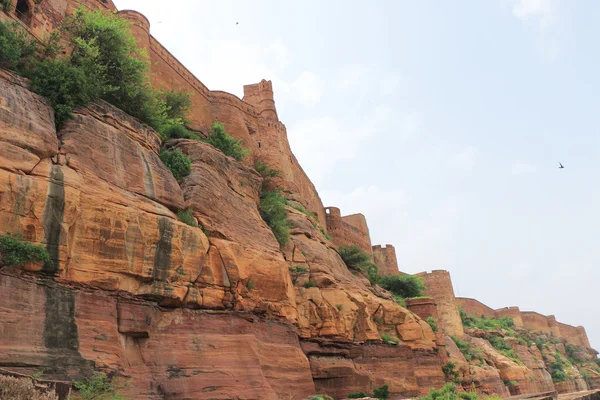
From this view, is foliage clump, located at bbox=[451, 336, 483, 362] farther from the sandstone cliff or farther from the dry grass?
the dry grass

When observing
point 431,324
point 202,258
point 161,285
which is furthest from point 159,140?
point 431,324

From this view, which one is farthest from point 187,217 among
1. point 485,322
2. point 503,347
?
point 485,322

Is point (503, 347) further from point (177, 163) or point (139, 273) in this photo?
point (139, 273)

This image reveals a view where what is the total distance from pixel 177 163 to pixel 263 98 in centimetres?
2038

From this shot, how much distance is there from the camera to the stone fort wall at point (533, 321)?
59562mm

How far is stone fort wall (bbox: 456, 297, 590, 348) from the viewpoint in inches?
2345

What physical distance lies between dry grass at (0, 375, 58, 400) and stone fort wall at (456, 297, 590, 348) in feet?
186

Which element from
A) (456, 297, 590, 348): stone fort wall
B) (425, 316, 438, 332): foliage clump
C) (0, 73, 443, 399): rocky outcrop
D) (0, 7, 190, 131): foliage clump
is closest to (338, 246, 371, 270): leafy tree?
(425, 316, 438, 332): foliage clump

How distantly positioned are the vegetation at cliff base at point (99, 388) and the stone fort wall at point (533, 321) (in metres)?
53.9

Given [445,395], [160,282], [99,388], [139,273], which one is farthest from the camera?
[445,395]

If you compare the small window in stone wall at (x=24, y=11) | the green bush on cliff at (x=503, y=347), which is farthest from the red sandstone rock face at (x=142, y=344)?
the green bush on cliff at (x=503, y=347)

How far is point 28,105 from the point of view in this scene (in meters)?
10.7

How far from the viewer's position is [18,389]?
21.8 ft

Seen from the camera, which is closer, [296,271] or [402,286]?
[296,271]
